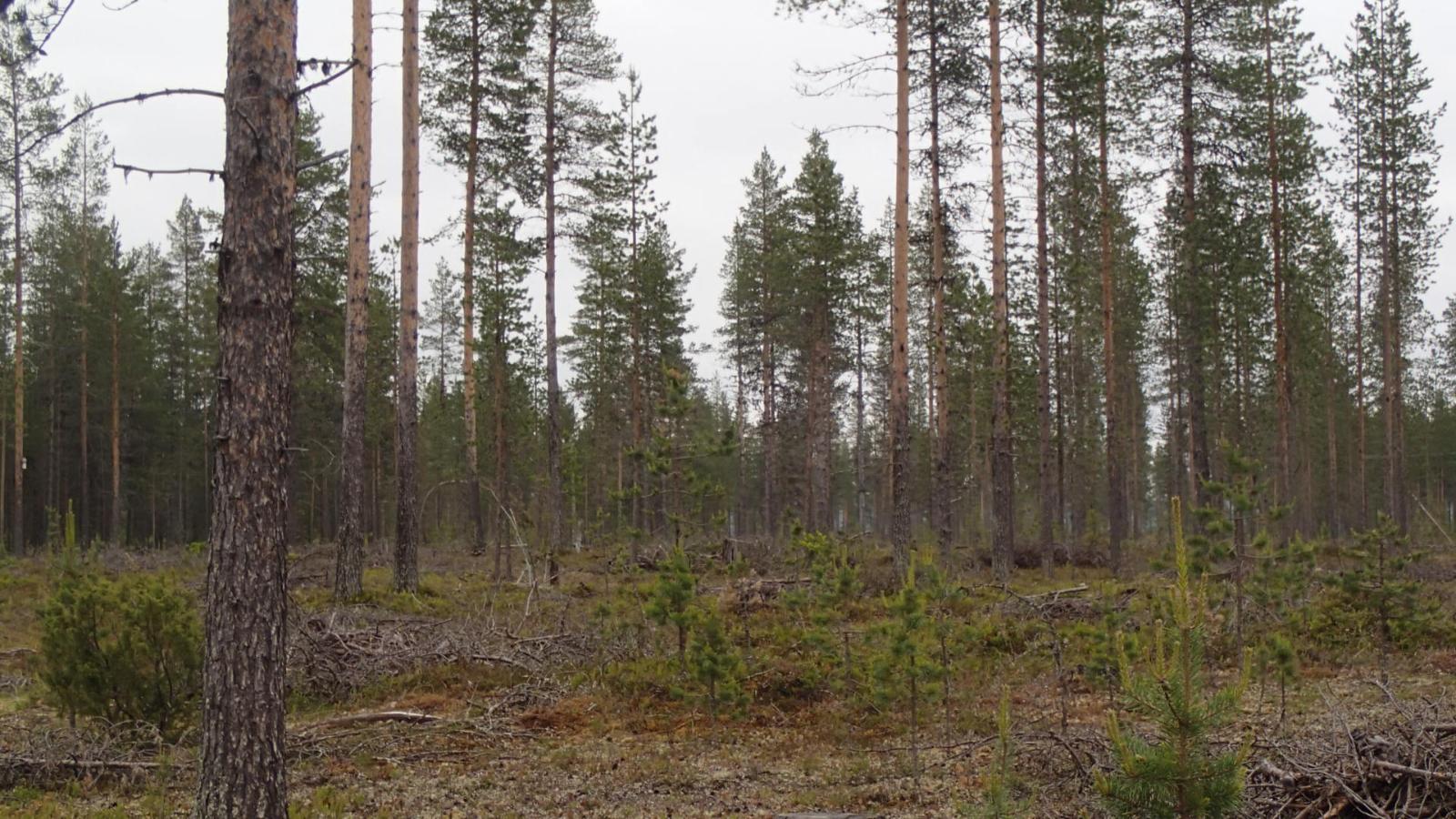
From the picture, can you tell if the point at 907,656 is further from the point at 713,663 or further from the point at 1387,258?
the point at 1387,258

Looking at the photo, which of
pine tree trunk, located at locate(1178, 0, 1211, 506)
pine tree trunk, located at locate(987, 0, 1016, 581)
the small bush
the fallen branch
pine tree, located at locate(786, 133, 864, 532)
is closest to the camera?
the small bush

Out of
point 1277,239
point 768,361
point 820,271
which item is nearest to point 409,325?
point 820,271

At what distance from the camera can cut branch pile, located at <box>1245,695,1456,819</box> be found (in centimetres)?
444

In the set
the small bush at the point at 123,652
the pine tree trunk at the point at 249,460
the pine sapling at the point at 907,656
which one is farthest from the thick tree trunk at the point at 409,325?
the pine tree trunk at the point at 249,460

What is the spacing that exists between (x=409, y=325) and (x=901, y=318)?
7342 mm

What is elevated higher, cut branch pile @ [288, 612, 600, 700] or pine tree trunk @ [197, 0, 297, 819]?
pine tree trunk @ [197, 0, 297, 819]

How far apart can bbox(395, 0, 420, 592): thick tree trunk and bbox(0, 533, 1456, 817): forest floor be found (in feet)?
2.56

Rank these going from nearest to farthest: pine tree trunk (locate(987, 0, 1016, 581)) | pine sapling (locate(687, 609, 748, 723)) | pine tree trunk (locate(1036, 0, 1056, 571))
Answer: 1. pine sapling (locate(687, 609, 748, 723))
2. pine tree trunk (locate(987, 0, 1016, 581))
3. pine tree trunk (locate(1036, 0, 1056, 571))

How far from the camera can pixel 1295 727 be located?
24.9 ft

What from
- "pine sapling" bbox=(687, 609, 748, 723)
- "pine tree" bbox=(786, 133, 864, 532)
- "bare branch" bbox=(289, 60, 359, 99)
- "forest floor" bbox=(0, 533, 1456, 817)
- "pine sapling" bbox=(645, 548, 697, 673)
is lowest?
"forest floor" bbox=(0, 533, 1456, 817)

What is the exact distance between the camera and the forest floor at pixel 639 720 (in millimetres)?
6469

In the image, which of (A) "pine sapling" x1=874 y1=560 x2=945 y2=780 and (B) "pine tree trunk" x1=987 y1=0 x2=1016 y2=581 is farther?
(B) "pine tree trunk" x1=987 y1=0 x2=1016 y2=581

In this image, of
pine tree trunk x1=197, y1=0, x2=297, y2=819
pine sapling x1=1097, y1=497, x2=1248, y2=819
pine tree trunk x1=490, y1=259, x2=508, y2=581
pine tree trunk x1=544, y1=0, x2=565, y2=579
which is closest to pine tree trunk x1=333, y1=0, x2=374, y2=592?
pine tree trunk x1=544, y1=0, x2=565, y2=579

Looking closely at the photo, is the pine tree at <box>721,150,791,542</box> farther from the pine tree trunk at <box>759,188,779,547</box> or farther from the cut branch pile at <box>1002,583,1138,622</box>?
the cut branch pile at <box>1002,583,1138,622</box>
